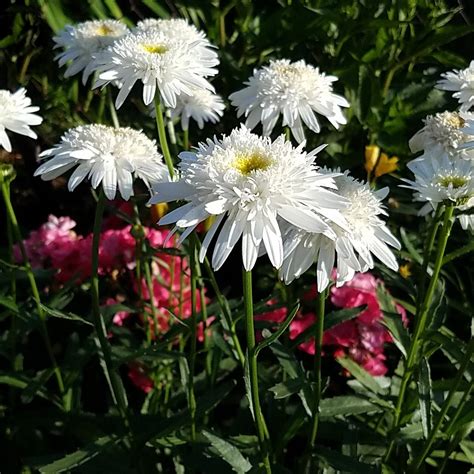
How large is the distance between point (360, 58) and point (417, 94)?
228 millimetres

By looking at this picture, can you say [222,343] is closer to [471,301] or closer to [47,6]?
[471,301]

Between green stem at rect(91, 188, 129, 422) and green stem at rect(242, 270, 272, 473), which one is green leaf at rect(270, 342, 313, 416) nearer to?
green stem at rect(242, 270, 272, 473)

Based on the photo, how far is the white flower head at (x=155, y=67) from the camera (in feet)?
4.66

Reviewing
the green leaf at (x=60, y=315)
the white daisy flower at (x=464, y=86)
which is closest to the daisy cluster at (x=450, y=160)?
the white daisy flower at (x=464, y=86)

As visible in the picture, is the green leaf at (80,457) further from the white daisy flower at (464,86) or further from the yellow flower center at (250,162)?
the white daisy flower at (464,86)

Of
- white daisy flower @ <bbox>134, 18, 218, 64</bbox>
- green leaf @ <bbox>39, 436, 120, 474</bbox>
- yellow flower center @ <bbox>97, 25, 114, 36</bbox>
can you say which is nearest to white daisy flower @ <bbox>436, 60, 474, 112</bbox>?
white daisy flower @ <bbox>134, 18, 218, 64</bbox>

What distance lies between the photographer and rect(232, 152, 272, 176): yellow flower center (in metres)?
1.09

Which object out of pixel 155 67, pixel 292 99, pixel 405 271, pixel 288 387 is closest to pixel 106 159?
pixel 155 67

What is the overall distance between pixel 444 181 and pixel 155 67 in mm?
583

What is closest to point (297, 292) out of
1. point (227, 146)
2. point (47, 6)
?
point (227, 146)

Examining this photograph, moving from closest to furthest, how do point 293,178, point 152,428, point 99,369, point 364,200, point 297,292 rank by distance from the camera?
point 293,178 < point 364,200 < point 152,428 < point 297,292 < point 99,369

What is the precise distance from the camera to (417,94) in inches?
91.6

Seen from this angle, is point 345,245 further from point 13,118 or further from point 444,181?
point 13,118

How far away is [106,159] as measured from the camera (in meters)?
1.37
